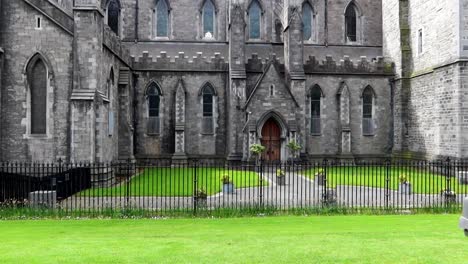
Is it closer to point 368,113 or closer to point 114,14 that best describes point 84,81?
point 114,14

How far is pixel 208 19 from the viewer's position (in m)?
38.8

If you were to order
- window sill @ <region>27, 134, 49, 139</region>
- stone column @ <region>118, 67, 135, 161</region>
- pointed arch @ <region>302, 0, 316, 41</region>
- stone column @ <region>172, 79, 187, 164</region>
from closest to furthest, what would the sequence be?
window sill @ <region>27, 134, 49, 139</region>
stone column @ <region>118, 67, 135, 161</region>
stone column @ <region>172, 79, 187, 164</region>
pointed arch @ <region>302, 0, 316, 41</region>

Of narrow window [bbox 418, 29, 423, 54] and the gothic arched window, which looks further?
the gothic arched window

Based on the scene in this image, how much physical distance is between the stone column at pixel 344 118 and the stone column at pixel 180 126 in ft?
36.9

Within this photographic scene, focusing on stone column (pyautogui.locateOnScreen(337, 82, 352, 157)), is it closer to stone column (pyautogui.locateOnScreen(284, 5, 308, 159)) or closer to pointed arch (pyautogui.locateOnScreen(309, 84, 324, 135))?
pointed arch (pyautogui.locateOnScreen(309, 84, 324, 135))

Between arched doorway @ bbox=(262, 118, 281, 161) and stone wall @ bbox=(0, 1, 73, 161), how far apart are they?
14567 millimetres

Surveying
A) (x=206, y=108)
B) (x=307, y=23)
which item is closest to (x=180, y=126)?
(x=206, y=108)

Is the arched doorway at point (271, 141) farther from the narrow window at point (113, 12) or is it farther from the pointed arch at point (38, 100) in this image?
the pointed arch at point (38, 100)

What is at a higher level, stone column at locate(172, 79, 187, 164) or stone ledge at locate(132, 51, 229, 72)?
stone ledge at locate(132, 51, 229, 72)

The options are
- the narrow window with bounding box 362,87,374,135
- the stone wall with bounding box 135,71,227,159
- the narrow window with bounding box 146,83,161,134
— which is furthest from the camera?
the narrow window with bounding box 362,87,374,135

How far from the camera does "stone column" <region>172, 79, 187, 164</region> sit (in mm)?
33119

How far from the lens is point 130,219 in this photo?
14305 millimetres

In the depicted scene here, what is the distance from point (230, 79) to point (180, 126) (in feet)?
15.5

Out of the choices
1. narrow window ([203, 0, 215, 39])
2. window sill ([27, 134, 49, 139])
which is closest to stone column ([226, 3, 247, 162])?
narrow window ([203, 0, 215, 39])
